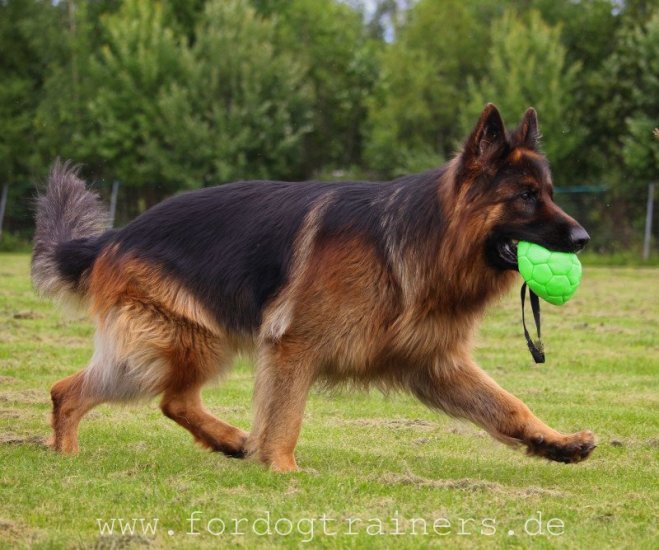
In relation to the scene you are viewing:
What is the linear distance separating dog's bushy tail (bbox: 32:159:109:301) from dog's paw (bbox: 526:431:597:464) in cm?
321

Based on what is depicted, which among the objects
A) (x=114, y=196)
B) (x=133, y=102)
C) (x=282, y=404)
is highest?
(x=133, y=102)

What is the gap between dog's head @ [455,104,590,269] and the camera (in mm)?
5609

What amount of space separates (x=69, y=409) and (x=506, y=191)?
307 cm

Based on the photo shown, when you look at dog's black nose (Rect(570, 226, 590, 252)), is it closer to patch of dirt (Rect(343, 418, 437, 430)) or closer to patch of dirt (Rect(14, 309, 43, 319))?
patch of dirt (Rect(343, 418, 437, 430))

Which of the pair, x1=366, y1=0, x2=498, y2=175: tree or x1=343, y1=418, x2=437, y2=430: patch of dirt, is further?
x1=366, y1=0, x2=498, y2=175: tree

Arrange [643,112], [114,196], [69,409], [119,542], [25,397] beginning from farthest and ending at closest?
[643,112] → [114,196] → [25,397] → [69,409] → [119,542]

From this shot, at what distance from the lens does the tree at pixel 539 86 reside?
3181 centimetres

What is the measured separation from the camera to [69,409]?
21.0ft

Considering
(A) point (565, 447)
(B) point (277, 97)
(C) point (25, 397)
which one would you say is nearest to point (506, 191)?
(A) point (565, 447)

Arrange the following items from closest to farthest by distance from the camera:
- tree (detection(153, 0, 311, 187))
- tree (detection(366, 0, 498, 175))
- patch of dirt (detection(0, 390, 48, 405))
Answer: patch of dirt (detection(0, 390, 48, 405)) → tree (detection(153, 0, 311, 187)) → tree (detection(366, 0, 498, 175))

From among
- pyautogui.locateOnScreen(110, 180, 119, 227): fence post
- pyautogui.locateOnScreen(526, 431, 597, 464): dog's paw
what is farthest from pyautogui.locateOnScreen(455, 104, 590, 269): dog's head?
pyautogui.locateOnScreen(110, 180, 119, 227): fence post

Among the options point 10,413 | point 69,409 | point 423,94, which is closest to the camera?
point 69,409

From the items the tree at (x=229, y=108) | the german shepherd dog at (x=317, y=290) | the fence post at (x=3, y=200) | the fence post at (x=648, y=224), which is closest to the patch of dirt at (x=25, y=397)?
the german shepherd dog at (x=317, y=290)

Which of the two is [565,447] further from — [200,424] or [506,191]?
[200,424]
